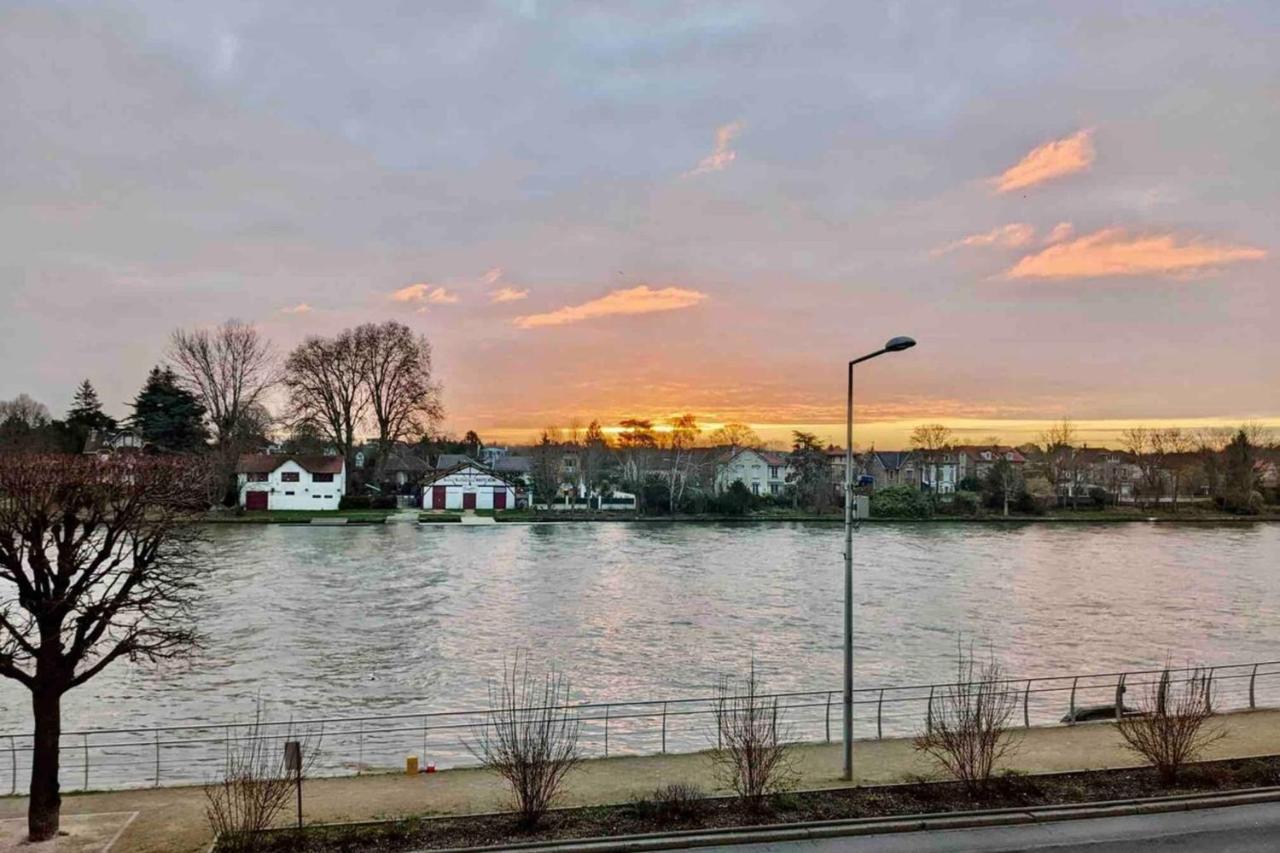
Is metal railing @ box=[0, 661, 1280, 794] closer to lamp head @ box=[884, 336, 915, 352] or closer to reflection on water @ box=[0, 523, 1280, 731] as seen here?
reflection on water @ box=[0, 523, 1280, 731]

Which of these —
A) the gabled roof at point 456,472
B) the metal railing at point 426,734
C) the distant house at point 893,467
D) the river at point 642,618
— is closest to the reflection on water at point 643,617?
the river at point 642,618

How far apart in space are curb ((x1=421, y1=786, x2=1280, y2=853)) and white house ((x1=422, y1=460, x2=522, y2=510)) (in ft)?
270

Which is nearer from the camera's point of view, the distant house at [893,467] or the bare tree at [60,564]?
the bare tree at [60,564]

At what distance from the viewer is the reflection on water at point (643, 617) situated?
2394 cm

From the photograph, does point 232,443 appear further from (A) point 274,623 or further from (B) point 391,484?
(A) point 274,623

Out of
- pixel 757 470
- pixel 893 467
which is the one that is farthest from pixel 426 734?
pixel 893 467

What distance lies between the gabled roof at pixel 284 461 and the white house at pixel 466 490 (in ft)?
32.7

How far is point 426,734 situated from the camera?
19.5m

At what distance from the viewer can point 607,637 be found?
30.5m

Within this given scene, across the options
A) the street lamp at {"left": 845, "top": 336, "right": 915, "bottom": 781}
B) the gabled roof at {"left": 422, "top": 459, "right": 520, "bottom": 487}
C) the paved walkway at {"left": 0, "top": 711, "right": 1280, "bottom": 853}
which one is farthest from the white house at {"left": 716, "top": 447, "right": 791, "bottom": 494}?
the street lamp at {"left": 845, "top": 336, "right": 915, "bottom": 781}

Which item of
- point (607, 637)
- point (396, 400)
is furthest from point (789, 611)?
point (396, 400)

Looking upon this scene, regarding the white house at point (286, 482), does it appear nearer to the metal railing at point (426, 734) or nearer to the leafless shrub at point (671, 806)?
the metal railing at point (426, 734)

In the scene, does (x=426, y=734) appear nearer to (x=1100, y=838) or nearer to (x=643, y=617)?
(x=1100, y=838)

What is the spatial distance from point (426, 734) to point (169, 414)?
70.0m
